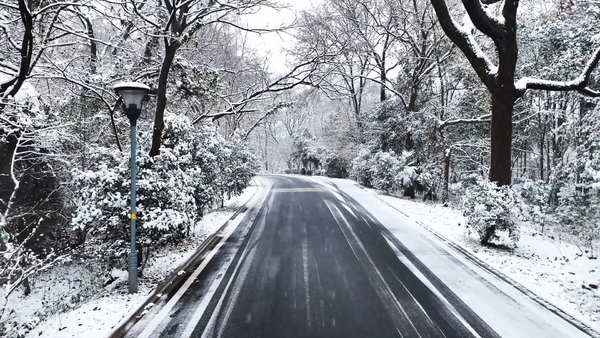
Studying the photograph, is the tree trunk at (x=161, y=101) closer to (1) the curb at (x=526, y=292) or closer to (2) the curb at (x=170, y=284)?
(2) the curb at (x=170, y=284)

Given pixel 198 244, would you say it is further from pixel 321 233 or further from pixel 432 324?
pixel 432 324

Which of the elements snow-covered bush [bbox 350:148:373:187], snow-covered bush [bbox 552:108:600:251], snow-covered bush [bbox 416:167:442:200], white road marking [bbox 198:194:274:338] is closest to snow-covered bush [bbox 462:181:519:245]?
snow-covered bush [bbox 552:108:600:251]

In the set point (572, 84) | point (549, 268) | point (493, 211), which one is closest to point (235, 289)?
point (493, 211)

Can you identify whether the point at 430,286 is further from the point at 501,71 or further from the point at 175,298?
the point at 501,71

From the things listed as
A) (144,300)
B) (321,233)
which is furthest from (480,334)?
(321,233)

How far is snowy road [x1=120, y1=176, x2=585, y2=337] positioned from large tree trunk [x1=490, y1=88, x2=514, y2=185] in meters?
2.97

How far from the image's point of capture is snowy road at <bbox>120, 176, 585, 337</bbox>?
16.0ft

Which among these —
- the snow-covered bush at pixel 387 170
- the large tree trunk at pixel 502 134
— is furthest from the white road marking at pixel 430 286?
the snow-covered bush at pixel 387 170

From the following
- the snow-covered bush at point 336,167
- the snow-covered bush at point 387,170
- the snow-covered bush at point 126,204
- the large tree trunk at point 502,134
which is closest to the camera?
the snow-covered bush at point 126,204

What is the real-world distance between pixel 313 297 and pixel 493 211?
18.1ft

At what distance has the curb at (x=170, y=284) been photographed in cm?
490

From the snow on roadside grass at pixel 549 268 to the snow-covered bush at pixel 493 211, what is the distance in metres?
0.50

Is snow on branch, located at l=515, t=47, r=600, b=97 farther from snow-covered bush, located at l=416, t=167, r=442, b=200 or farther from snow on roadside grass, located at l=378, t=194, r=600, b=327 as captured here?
snow-covered bush, located at l=416, t=167, r=442, b=200

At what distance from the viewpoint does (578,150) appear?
468 inches
